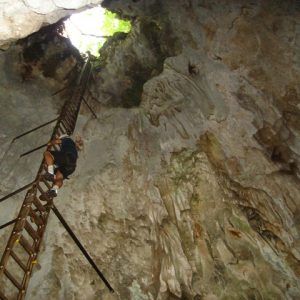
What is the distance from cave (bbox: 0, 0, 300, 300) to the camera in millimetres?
5988

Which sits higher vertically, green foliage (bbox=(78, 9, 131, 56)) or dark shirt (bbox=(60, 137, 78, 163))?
dark shirt (bbox=(60, 137, 78, 163))

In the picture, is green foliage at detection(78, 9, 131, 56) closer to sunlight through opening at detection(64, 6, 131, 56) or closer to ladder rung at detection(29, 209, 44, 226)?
sunlight through opening at detection(64, 6, 131, 56)

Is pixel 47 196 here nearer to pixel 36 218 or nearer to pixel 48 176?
pixel 48 176

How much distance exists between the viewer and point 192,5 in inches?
319

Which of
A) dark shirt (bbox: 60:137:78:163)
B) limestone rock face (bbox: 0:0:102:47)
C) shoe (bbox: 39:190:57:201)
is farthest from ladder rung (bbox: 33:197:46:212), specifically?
limestone rock face (bbox: 0:0:102:47)

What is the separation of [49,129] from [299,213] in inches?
208

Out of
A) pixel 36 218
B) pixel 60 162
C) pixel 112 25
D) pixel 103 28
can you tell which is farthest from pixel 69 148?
pixel 103 28

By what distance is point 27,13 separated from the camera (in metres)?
3.98

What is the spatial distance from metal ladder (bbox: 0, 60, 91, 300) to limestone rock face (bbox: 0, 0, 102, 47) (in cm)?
188

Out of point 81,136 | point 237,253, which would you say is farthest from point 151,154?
point 237,253

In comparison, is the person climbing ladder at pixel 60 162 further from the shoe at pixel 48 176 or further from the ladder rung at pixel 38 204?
the ladder rung at pixel 38 204

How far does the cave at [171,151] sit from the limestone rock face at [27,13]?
2.58 metres

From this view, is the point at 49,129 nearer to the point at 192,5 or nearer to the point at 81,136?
the point at 81,136

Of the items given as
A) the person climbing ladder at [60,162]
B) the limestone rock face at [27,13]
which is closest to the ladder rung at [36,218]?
the person climbing ladder at [60,162]
